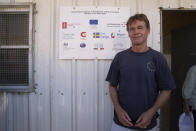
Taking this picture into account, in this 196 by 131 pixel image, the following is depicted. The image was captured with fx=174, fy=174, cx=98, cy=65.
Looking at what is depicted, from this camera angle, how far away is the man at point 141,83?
183cm

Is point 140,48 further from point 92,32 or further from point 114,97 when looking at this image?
point 92,32

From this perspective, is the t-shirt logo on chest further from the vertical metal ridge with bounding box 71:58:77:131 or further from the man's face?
the vertical metal ridge with bounding box 71:58:77:131

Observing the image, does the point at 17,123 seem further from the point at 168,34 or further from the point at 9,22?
the point at 168,34

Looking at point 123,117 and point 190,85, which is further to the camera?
point 190,85

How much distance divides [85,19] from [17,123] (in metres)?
1.77

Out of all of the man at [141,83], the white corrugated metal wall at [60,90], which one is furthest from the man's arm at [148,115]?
the white corrugated metal wall at [60,90]

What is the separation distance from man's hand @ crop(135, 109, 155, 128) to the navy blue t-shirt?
0.17 feet

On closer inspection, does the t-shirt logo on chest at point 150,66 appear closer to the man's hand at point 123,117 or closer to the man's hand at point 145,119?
the man's hand at point 145,119

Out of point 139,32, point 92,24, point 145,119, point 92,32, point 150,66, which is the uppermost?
point 92,24

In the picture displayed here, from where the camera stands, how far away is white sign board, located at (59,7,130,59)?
2.42m

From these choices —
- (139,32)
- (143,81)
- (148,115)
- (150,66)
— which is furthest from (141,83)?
(139,32)

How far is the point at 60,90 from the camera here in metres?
2.46

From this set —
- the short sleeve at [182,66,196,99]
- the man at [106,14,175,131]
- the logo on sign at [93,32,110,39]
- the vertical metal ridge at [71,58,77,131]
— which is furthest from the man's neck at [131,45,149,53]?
the short sleeve at [182,66,196,99]

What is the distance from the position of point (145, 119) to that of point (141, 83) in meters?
0.37
